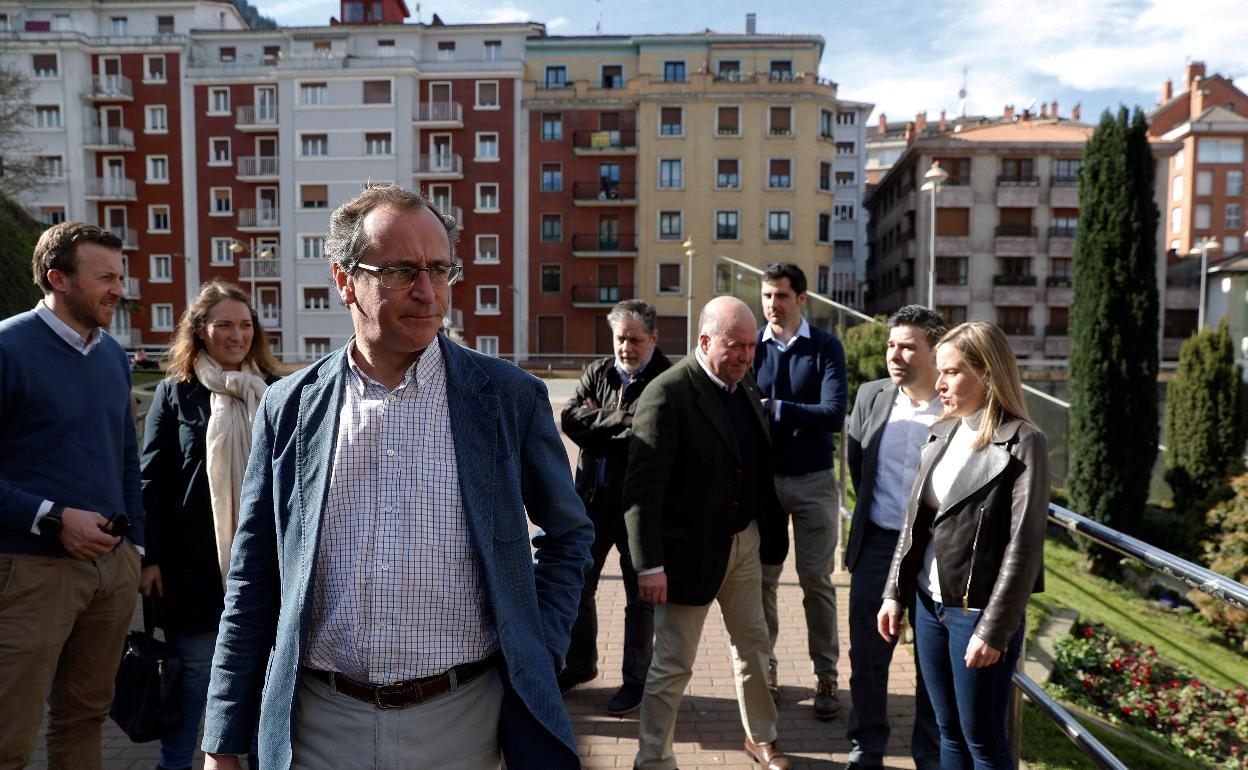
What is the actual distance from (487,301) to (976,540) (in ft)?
149

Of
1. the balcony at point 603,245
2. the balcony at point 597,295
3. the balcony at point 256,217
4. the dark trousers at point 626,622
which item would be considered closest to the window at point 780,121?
the balcony at point 603,245

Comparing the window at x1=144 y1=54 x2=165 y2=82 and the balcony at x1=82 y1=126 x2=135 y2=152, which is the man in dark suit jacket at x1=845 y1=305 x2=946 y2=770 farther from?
the window at x1=144 y1=54 x2=165 y2=82

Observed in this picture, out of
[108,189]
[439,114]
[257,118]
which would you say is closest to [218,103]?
[257,118]

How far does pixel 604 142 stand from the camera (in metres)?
47.1

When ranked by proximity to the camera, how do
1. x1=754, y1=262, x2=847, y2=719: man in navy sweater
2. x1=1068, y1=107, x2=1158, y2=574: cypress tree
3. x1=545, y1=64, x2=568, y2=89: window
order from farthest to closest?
x1=545, y1=64, x2=568, y2=89: window → x1=1068, y1=107, x2=1158, y2=574: cypress tree → x1=754, y1=262, x2=847, y2=719: man in navy sweater

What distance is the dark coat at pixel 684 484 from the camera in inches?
151

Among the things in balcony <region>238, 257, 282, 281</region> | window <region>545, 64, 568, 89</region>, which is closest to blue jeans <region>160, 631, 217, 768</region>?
balcony <region>238, 257, 282, 281</region>

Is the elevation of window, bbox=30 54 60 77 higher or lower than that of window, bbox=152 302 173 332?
higher

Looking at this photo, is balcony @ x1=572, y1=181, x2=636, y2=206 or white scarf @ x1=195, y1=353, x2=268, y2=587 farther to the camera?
balcony @ x1=572, y1=181, x2=636, y2=206

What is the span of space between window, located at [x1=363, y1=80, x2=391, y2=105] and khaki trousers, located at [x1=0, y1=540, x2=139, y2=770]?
47.0m

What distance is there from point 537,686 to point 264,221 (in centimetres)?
4966

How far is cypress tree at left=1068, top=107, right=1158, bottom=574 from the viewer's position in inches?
806

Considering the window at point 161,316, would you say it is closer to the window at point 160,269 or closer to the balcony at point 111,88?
the window at point 160,269

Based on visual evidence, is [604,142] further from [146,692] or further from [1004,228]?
[146,692]
